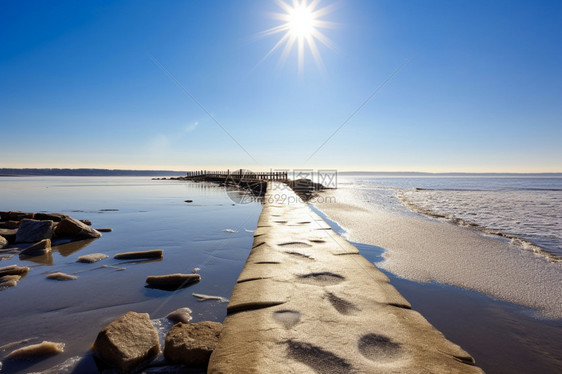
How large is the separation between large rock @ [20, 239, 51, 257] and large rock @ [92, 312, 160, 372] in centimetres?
361

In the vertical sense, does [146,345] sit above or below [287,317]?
below

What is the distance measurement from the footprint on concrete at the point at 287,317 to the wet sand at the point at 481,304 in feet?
4.24

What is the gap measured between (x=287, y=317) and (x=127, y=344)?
107cm

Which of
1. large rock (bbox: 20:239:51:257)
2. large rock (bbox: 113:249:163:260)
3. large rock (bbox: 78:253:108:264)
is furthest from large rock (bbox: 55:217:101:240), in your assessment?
large rock (bbox: 113:249:163:260)

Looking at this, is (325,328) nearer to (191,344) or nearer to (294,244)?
(191,344)

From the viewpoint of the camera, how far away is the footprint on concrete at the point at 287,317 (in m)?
1.63

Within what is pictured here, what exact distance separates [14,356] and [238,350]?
63.6 inches

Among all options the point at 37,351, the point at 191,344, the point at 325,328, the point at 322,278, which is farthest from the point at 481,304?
the point at 37,351

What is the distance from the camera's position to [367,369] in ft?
4.06

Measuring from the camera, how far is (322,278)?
2.42 metres

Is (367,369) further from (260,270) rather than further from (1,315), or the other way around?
(1,315)

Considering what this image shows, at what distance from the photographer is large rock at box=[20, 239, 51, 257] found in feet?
14.0

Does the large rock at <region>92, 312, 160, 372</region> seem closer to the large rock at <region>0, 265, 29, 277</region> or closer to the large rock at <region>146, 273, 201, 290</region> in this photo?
the large rock at <region>146, 273, 201, 290</region>

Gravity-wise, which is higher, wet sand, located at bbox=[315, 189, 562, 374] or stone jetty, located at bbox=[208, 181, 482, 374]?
stone jetty, located at bbox=[208, 181, 482, 374]
